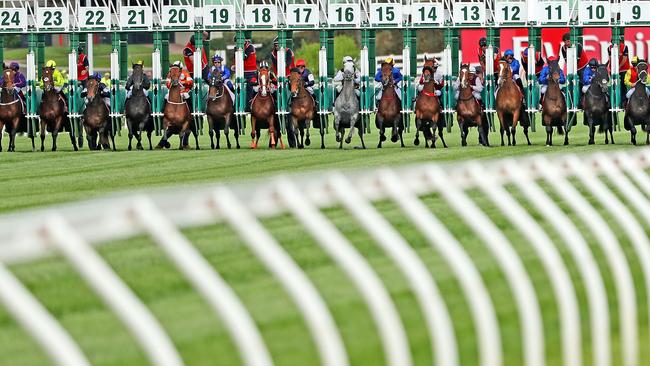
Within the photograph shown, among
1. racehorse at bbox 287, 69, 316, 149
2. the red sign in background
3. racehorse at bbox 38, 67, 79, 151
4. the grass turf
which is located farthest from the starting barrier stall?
the red sign in background

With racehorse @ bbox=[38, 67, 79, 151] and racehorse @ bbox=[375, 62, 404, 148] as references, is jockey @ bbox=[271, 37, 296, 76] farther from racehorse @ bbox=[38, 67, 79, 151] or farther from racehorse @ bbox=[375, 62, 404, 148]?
racehorse @ bbox=[38, 67, 79, 151]

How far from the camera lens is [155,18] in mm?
31203

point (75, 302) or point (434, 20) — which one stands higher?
point (434, 20)

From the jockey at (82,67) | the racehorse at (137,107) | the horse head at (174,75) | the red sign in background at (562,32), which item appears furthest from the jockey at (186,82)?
the red sign in background at (562,32)

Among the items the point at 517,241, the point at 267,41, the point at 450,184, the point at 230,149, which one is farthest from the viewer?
the point at 267,41

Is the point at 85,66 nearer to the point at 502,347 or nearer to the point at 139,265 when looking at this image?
the point at 139,265

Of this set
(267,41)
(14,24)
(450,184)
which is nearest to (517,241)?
(450,184)

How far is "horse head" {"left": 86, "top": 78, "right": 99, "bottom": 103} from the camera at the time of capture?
27508 millimetres

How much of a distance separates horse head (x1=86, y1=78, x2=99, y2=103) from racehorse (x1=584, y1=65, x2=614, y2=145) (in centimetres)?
714

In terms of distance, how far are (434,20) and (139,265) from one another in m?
19.5

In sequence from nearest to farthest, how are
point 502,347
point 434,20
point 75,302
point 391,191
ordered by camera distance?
point 391,191 < point 502,347 < point 75,302 < point 434,20

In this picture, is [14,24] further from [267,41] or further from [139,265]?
[267,41]

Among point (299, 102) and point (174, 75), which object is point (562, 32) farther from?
point (174, 75)

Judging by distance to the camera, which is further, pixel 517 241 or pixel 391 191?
pixel 517 241
